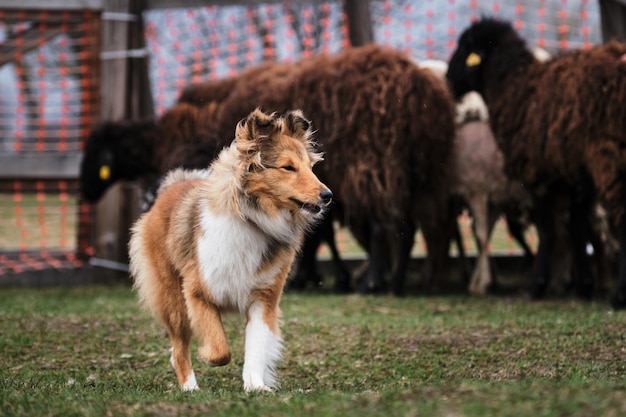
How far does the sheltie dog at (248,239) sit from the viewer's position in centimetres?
521

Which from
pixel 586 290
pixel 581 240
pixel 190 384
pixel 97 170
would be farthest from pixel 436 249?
pixel 190 384

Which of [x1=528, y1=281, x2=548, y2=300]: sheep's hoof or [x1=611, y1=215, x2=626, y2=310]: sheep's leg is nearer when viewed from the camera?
[x1=611, y1=215, x2=626, y2=310]: sheep's leg

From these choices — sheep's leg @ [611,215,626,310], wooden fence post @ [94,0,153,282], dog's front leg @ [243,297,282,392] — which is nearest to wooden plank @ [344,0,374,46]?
wooden fence post @ [94,0,153,282]

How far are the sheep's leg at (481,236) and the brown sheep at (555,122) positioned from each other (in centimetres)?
93

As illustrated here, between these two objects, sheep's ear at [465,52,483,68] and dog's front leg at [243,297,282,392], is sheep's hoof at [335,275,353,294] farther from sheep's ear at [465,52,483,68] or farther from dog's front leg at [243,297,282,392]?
dog's front leg at [243,297,282,392]

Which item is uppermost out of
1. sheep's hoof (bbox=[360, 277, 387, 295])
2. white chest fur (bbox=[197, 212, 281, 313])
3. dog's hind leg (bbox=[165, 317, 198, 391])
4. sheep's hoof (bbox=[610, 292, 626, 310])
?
white chest fur (bbox=[197, 212, 281, 313])

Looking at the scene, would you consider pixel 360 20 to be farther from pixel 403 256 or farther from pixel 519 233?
pixel 403 256

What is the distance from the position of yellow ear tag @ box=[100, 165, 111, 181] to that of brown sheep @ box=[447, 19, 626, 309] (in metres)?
4.22

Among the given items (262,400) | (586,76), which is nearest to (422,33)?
(586,76)

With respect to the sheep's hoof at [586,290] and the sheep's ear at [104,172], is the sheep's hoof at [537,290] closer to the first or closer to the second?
the sheep's hoof at [586,290]

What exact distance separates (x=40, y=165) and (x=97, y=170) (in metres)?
0.79

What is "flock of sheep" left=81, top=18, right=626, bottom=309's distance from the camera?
28.1ft

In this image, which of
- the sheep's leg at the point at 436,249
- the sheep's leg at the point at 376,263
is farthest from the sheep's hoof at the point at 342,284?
the sheep's leg at the point at 436,249

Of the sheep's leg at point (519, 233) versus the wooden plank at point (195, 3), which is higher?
the wooden plank at point (195, 3)
